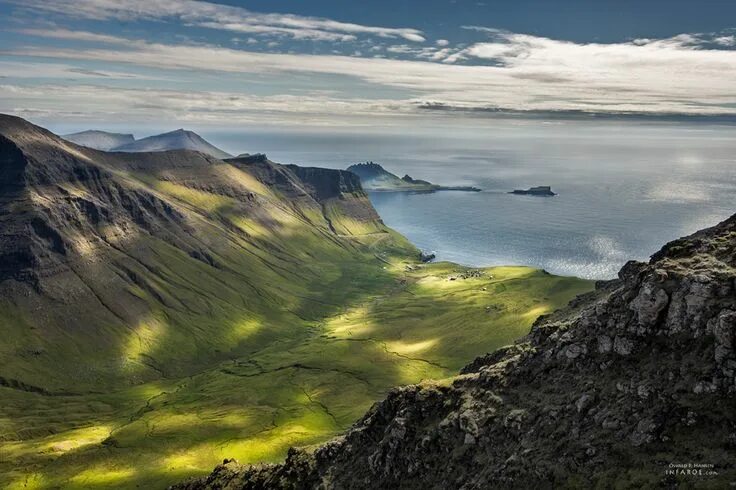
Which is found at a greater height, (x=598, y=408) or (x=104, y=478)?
(x=598, y=408)

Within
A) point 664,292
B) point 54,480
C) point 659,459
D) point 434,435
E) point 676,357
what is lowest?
point 54,480

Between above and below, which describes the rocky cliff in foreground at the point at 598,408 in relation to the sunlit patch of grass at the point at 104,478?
above

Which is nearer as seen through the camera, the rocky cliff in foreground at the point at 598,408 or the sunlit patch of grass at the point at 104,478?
the rocky cliff in foreground at the point at 598,408

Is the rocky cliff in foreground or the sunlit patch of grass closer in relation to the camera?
the rocky cliff in foreground

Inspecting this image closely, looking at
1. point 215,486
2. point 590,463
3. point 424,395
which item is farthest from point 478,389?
point 215,486

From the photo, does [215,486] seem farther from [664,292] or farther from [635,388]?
[664,292]

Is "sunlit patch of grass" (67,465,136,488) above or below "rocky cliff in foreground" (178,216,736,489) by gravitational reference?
below

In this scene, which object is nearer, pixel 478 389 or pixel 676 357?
pixel 676 357

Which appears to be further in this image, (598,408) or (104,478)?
(104,478)
